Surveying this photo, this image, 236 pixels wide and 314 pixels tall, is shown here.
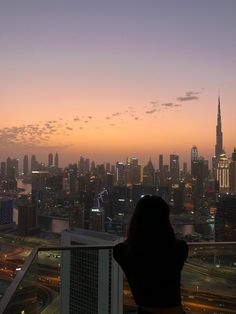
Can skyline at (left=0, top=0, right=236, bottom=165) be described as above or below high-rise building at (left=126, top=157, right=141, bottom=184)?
above

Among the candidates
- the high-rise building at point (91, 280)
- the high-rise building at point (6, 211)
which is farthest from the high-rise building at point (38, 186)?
the high-rise building at point (91, 280)

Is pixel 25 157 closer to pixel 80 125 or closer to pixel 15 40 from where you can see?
pixel 80 125

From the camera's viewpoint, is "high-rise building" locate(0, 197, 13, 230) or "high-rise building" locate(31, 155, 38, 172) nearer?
"high-rise building" locate(0, 197, 13, 230)

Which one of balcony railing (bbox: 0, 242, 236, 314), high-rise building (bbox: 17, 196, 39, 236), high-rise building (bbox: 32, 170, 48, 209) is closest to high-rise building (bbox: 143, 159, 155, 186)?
high-rise building (bbox: 32, 170, 48, 209)

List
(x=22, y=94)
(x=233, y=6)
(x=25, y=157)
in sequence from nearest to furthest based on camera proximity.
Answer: (x=233, y=6) → (x=22, y=94) → (x=25, y=157)

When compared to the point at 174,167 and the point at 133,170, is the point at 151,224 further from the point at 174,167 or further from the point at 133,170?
the point at 174,167

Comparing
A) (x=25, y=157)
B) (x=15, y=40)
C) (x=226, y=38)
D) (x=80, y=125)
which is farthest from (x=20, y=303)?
(x=25, y=157)

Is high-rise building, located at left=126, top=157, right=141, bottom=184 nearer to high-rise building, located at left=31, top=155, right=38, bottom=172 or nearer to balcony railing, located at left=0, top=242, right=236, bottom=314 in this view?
high-rise building, located at left=31, top=155, right=38, bottom=172
